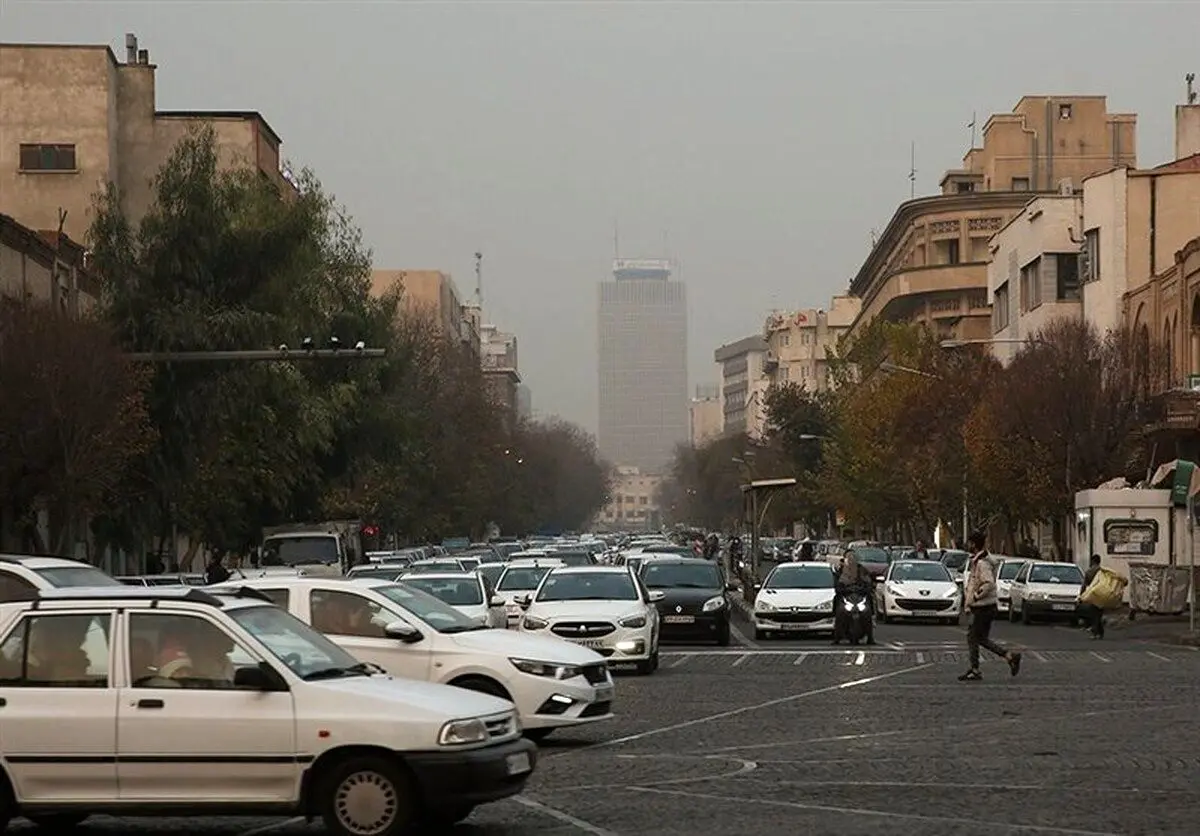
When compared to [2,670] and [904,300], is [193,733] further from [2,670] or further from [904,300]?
[904,300]

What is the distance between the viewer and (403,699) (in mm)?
13672

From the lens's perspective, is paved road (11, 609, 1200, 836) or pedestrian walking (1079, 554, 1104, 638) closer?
paved road (11, 609, 1200, 836)

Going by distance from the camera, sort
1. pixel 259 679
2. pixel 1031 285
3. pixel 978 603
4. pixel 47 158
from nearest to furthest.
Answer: pixel 259 679, pixel 978 603, pixel 47 158, pixel 1031 285

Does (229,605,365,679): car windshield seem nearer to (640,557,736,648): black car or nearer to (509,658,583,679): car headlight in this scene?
(509,658,583,679): car headlight

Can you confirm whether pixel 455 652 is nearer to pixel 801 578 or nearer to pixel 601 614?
pixel 601 614

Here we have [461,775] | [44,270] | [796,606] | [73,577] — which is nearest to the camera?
[461,775]

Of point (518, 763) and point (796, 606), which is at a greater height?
point (518, 763)

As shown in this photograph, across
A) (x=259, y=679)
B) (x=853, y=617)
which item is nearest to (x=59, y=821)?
(x=259, y=679)

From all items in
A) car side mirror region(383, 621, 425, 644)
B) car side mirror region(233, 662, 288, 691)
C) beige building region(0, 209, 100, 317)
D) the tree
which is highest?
beige building region(0, 209, 100, 317)

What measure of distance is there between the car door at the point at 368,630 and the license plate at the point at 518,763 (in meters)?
6.31

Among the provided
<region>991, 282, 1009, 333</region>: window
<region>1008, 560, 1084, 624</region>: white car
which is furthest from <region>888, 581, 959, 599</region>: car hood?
<region>991, 282, 1009, 333</region>: window

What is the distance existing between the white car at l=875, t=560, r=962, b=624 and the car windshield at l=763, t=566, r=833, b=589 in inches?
296

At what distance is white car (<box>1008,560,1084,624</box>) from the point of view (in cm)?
5097

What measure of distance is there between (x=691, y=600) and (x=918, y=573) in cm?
1381
